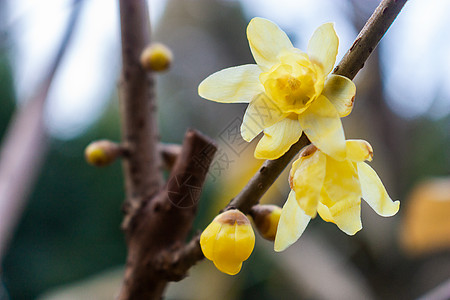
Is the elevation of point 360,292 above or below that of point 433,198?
below

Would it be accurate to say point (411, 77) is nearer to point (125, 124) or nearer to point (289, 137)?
point (125, 124)

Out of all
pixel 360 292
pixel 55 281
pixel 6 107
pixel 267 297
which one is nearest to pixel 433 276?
pixel 360 292

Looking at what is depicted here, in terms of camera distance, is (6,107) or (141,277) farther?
(6,107)

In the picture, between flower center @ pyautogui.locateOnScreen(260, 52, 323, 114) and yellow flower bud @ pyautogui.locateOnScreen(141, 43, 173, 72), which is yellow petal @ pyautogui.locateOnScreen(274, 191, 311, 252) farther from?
yellow flower bud @ pyautogui.locateOnScreen(141, 43, 173, 72)

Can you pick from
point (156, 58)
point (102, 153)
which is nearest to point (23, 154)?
point (102, 153)

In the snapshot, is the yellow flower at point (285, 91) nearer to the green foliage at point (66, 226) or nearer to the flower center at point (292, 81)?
the flower center at point (292, 81)

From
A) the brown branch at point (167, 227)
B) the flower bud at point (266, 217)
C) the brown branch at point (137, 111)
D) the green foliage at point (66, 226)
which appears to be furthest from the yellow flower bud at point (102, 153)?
the green foliage at point (66, 226)

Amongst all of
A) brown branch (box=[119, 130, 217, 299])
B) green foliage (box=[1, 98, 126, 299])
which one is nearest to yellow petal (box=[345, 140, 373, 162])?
brown branch (box=[119, 130, 217, 299])

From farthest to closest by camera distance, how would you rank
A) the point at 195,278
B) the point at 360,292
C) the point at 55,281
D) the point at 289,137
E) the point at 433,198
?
the point at 55,281, the point at 195,278, the point at 360,292, the point at 433,198, the point at 289,137
